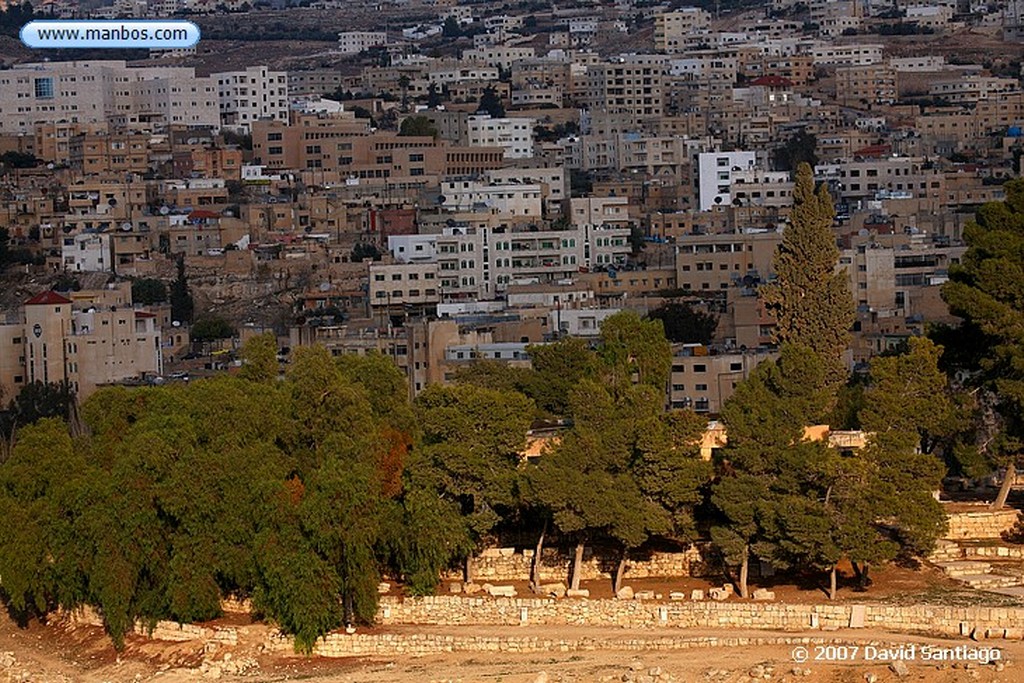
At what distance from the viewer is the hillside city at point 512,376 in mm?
31938

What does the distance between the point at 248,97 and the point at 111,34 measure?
2600 inches

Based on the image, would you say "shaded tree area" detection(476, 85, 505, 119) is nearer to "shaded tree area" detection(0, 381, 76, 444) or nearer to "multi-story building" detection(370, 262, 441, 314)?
"multi-story building" detection(370, 262, 441, 314)

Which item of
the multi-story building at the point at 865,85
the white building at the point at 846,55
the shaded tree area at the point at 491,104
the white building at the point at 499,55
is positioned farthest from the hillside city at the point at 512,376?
the white building at the point at 499,55

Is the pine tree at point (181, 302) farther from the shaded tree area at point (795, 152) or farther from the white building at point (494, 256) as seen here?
the shaded tree area at point (795, 152)

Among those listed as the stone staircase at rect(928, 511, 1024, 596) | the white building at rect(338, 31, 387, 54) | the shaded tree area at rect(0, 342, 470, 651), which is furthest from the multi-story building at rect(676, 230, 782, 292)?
the white building at rect(338, 31, 387, 54)

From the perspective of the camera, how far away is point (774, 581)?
3266 cm

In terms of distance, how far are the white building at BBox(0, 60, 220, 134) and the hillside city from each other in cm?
17

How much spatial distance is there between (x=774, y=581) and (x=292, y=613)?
556cm

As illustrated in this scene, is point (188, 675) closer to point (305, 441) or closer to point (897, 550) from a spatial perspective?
point (305, 441)

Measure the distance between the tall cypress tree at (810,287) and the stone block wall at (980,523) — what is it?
503 centimetres

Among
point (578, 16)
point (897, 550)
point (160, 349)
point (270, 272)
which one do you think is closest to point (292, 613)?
point (897, 550)

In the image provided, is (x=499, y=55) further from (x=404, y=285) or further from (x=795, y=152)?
(x=404, y=285)

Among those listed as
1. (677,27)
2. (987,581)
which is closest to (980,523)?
(987,581)

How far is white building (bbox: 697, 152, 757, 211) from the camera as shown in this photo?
8433cm
